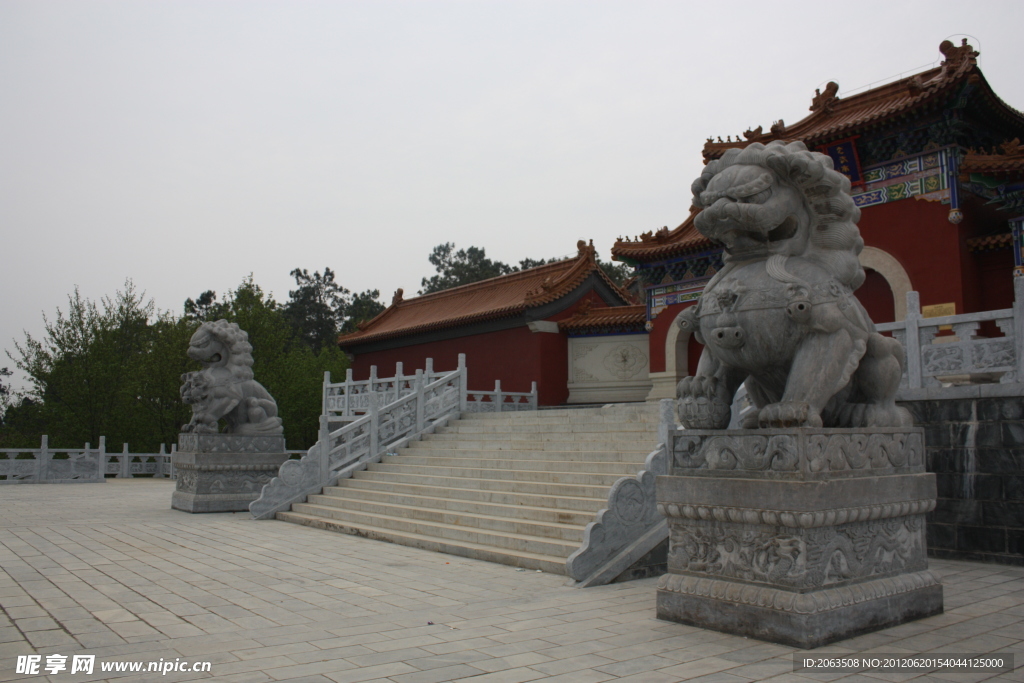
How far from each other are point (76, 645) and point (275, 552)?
9.89 ft

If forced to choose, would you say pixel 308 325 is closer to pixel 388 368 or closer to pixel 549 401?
pixel 388 368

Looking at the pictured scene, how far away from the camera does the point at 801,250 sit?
4215 millimetres

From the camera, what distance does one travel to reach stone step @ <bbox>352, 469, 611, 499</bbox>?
7105 millimetres

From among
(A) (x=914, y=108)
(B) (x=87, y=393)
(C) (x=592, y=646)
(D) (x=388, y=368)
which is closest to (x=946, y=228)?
(A) (x=914, y=108)

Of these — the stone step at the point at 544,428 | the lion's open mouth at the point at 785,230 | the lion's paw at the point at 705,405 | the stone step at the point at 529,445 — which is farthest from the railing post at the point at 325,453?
the lion's open mouth at the point at 785,230

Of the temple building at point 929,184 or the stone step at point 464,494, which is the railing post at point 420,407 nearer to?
the stone step at point 464,494

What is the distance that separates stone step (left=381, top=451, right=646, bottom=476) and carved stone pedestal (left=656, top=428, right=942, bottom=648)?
3217mm

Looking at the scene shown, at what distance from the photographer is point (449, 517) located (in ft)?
24.3

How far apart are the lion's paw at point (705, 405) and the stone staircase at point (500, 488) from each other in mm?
2050

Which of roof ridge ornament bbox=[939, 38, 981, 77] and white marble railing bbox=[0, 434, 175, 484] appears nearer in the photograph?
roof ridge ornament bbox=[939, 38, 981, 77]

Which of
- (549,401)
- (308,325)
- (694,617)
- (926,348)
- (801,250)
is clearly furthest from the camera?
(308,325)

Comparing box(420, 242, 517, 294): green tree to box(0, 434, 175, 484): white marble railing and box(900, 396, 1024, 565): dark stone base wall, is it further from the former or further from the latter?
box(900, 396, 1024, 565): dark stone base wall

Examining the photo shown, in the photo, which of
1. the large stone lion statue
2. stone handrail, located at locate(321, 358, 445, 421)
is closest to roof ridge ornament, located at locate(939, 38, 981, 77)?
the large stone lion statue

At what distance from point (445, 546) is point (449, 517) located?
28.1 inches
